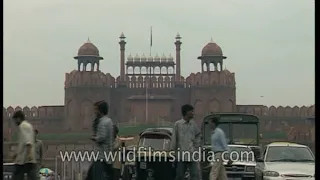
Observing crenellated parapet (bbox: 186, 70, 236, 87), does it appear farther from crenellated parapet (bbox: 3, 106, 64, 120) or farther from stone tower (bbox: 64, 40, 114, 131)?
crenellated parapet (bbox: 3, 106, 64, 120)

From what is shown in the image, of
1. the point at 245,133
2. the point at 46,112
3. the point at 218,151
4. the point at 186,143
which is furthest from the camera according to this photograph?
the point at 46,112

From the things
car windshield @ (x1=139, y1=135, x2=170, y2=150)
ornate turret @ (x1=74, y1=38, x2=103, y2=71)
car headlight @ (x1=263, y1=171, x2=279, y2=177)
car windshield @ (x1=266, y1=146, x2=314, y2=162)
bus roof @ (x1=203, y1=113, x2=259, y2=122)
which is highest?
ornate turret @ (x1=74, y1=38, x2=103, y2=71)

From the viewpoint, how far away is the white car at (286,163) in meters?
10.9

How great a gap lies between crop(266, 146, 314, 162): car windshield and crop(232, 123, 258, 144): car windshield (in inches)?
141

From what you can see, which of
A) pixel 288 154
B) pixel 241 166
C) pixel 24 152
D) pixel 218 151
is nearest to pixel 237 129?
pixel 241 166

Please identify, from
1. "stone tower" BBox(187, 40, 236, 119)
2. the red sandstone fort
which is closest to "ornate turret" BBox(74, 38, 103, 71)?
the red sandstone fort

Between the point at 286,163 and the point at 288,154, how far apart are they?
0.51 meters

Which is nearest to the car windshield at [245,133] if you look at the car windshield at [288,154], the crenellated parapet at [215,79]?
the car windshield at [288,154]

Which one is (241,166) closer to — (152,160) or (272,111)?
(152,160)

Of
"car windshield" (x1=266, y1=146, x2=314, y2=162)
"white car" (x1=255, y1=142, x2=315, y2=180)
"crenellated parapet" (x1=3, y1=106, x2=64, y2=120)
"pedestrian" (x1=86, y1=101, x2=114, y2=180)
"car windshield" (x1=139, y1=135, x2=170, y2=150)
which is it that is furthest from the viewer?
"crenellated parapet" (x1=3, y1=106, x2=64, y2=120)

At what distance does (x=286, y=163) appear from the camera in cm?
1145

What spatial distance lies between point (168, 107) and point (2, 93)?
197ft

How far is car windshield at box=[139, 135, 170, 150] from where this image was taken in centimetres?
1296

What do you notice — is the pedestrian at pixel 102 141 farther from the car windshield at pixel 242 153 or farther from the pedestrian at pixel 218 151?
the car windshield at pixel 242 153
